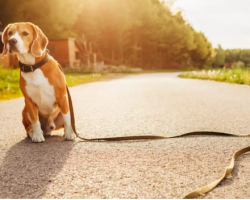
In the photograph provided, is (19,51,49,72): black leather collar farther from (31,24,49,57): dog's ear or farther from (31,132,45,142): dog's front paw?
(31,132,45,142): dog's front paw

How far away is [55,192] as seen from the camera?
2.42 m

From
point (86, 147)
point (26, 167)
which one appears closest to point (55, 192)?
point (26, 167)

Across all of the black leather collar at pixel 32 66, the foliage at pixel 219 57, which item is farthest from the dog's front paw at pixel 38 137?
the foliage at pixel 219 57

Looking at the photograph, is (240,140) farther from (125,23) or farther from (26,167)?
(125,23)

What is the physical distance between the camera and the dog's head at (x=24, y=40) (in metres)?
3.51

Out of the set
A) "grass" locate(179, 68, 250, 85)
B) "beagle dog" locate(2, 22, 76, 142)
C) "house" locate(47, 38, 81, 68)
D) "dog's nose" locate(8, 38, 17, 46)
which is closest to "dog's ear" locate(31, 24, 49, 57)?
"beagle dog" locate(2, 22, 76, 142)

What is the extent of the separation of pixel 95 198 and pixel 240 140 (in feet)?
7.83

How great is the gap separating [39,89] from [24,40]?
1.81 ft

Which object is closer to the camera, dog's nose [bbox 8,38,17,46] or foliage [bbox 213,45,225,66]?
dog's nose [bbox 8,38,17,46]

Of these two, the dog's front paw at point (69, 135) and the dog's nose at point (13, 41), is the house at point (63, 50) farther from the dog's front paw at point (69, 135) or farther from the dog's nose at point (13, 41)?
the dog's nose at point (13, 41)

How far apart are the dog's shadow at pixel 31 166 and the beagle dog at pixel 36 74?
0.85 ft

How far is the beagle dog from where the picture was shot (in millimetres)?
3570

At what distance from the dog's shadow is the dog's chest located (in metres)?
0.50

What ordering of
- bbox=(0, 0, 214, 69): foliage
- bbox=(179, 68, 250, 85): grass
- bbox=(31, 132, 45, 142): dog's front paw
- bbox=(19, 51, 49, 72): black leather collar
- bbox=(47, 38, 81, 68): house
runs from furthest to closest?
1. bbox=(0, 0, 214, 69): foliage
2. bbox=(47, 38, 81, 68): house
3. bbox=(179, 68, 250, 85): grass
4. bbox=(31, 132, 45, 142): dog's front paw
5. bbox=(19, 51, 49, 72): black leather collar
